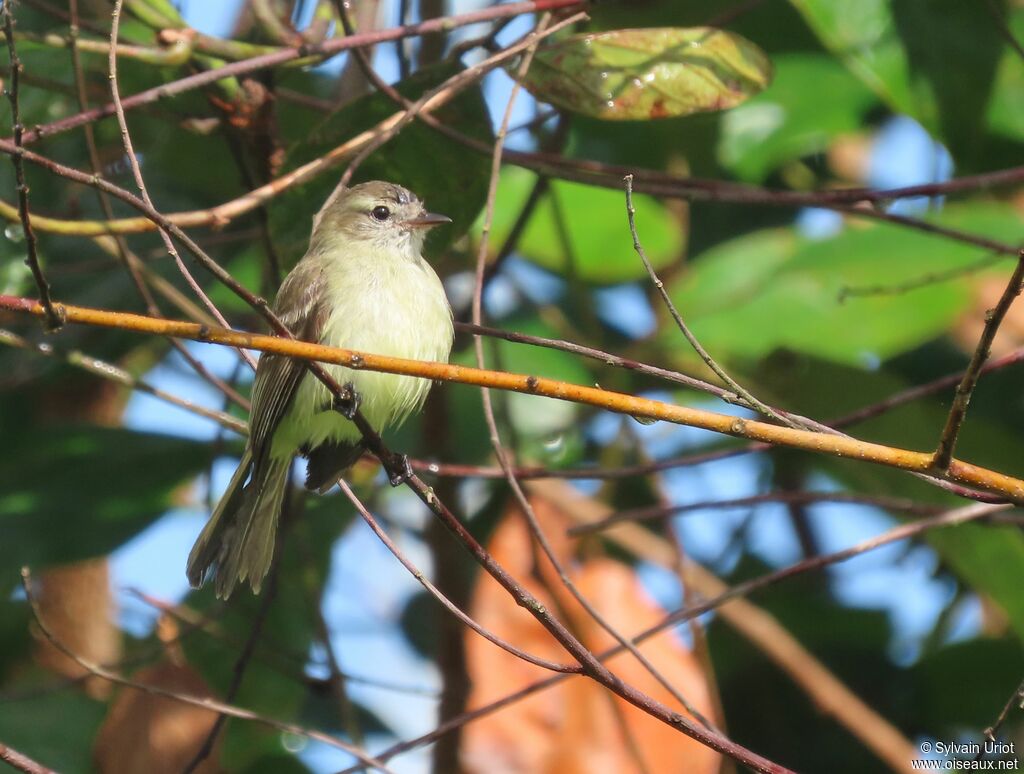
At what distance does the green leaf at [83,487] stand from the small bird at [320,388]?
2.49ft

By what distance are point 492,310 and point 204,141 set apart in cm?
124

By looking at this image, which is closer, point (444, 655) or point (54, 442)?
point (444, 655)

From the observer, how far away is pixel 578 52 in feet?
11.3

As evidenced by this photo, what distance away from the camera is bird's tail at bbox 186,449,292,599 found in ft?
11.5

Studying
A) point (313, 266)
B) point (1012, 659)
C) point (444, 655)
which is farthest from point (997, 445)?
point (313, 266)

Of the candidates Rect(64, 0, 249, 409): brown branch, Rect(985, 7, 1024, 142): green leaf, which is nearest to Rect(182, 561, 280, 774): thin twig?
Rect(64, 0, 249, 409): brown branch

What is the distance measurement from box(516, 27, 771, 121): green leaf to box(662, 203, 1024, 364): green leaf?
4.65 ft

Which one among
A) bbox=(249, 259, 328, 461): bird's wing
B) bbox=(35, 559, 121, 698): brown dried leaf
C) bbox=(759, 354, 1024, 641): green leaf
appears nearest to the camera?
bbox=(249, 259, 328, 461): bird's wing

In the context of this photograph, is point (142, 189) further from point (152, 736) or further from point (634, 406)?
point (152, 736)

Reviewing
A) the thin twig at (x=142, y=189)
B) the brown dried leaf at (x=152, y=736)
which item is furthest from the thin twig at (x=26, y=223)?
the brown dried leaf at (x=152, y=736)

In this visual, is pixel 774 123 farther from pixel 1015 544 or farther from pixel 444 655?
pixel 444 655

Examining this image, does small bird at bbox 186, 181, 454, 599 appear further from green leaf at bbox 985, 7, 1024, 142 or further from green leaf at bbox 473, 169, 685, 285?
green leaf at bbox 985, 7, 1024, 142

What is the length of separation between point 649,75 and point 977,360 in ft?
5.69

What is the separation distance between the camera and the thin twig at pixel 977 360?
1.84m
